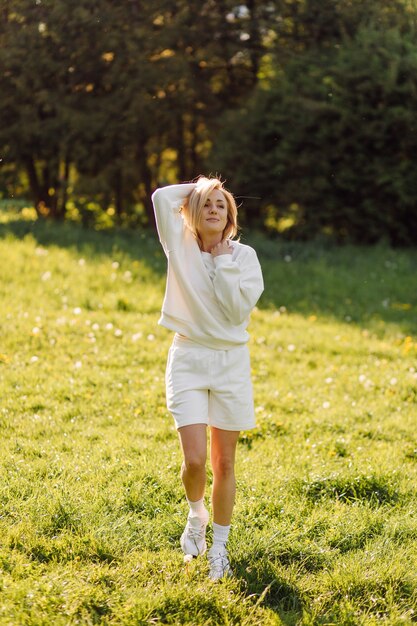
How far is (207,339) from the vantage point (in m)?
3.63

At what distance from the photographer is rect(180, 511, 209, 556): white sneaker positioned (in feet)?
12.2

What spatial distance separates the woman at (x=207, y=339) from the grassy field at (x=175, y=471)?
0.92 ft

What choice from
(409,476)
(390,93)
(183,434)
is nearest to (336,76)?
(390,93)

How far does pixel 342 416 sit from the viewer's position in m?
6.00

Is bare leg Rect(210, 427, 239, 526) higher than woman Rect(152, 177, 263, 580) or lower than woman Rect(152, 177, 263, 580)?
lower

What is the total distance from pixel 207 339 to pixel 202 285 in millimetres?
→ 259

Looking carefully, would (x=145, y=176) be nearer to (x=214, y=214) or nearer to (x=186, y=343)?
(x=214, y=214)

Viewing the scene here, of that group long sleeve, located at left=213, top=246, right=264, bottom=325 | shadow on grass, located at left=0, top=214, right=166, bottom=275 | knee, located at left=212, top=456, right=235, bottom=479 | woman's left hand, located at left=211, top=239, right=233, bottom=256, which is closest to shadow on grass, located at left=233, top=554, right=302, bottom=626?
knee, located at left=212, top=456, right=235, bottom=479

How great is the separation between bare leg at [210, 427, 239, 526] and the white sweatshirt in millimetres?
416

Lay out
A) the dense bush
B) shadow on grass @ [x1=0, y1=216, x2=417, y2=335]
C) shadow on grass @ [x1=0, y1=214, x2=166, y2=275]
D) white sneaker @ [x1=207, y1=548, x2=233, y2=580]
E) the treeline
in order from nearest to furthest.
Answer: white sneaker @ [x1=207, y1=548, x2=233, y2=580]
shadow on grass @ [x1=0, y1=216, x2=417, y2=335]
shadow on grass @ [x1=0, y1=214, x2=166, y2=275]
the dense bush
the treeline

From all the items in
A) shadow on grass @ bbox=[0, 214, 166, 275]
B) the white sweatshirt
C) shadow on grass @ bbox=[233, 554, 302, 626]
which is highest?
the white sweatshirt

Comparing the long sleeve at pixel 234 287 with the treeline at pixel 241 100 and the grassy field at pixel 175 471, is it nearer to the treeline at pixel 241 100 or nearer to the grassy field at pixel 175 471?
the grassy field at pixel 175 471

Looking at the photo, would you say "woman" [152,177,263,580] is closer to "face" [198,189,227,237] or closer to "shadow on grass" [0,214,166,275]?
"face" [198,189,227,237]

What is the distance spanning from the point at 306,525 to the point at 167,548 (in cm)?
77
